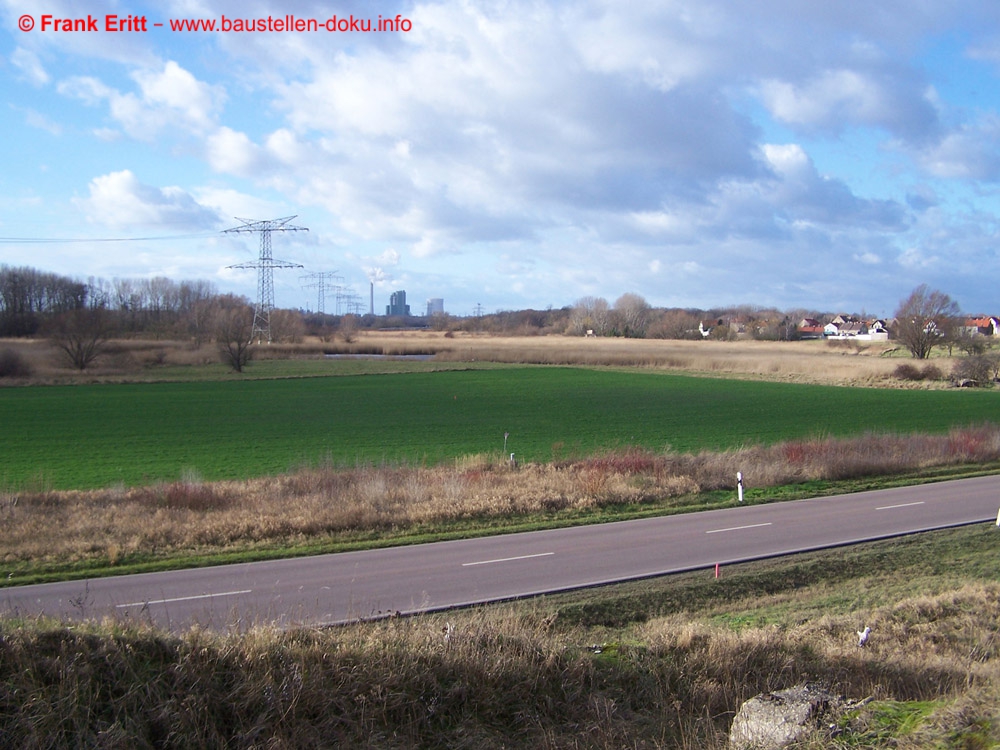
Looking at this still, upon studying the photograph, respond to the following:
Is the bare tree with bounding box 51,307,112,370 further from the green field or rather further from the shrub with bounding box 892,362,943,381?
the shrub with bounding box 892,362,943,381

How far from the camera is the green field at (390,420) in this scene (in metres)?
29.3

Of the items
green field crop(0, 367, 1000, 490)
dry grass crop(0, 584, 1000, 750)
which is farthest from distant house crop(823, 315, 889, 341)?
dry grass crop(0, 584, 1000, 750)

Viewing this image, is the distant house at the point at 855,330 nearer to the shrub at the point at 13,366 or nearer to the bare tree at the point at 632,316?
the bare tree at the point at 632,316

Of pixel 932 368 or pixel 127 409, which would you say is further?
pixel 932 368

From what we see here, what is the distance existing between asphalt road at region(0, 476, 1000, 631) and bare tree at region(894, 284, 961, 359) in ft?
297

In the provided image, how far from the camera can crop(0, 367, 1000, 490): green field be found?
96.2 feet

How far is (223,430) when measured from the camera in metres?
38.7

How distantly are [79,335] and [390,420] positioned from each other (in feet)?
172

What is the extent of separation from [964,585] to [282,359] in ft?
336

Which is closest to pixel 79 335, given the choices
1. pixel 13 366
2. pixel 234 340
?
pixel 13 366

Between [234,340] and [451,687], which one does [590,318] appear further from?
[451,687]

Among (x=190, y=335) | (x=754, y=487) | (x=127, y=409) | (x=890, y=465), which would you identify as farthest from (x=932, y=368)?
(x=190, y=335)

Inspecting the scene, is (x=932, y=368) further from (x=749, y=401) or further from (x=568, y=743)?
(x=568, y=743)

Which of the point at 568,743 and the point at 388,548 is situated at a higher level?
the point at 568,743
